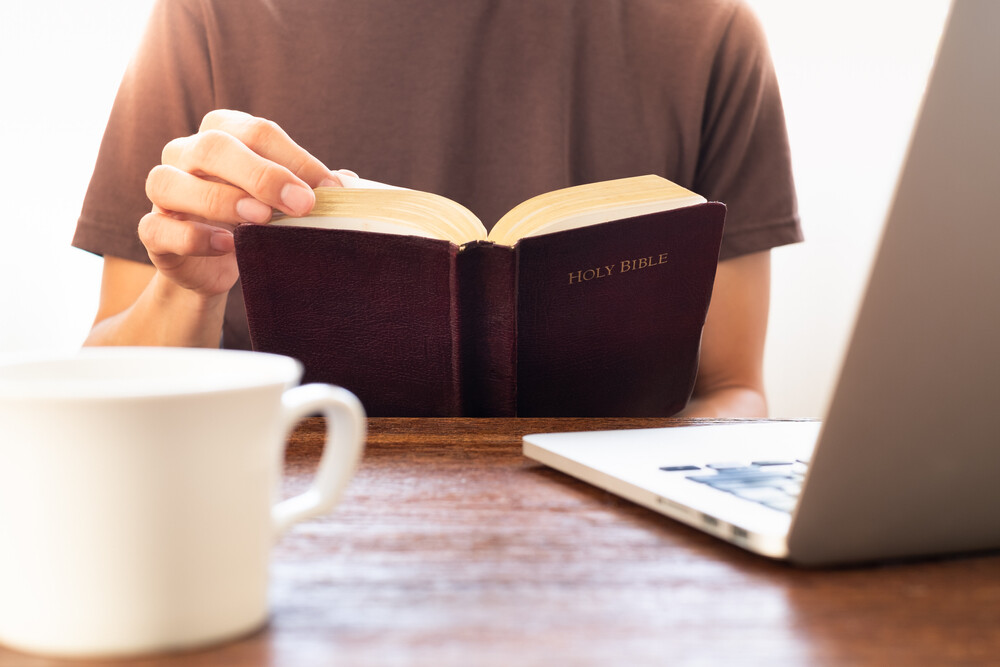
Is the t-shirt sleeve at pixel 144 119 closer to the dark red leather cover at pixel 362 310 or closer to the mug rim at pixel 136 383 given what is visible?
the dark red leather cover at pixel 362 310

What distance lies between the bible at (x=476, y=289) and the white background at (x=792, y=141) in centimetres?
117

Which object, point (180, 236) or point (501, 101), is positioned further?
point (501, 101)

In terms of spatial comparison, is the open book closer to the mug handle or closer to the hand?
the hand

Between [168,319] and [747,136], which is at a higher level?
[747,136]

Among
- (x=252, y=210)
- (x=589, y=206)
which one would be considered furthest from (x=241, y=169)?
(x=589, y=206)

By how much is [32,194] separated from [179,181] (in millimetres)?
1181

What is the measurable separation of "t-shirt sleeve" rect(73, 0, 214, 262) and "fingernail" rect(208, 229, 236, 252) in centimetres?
35

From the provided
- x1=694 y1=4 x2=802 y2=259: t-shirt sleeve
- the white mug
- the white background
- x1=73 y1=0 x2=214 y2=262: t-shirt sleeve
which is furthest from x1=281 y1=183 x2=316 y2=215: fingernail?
the white background

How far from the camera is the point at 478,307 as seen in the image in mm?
657

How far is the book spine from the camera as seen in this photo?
0.63 metres

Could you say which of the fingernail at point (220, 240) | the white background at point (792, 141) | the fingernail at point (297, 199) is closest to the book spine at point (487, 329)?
the fingernail at point (297, 199)

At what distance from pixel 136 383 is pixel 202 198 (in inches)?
20.8

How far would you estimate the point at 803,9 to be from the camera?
189 cm

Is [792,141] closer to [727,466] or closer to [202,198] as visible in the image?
[202,198]
